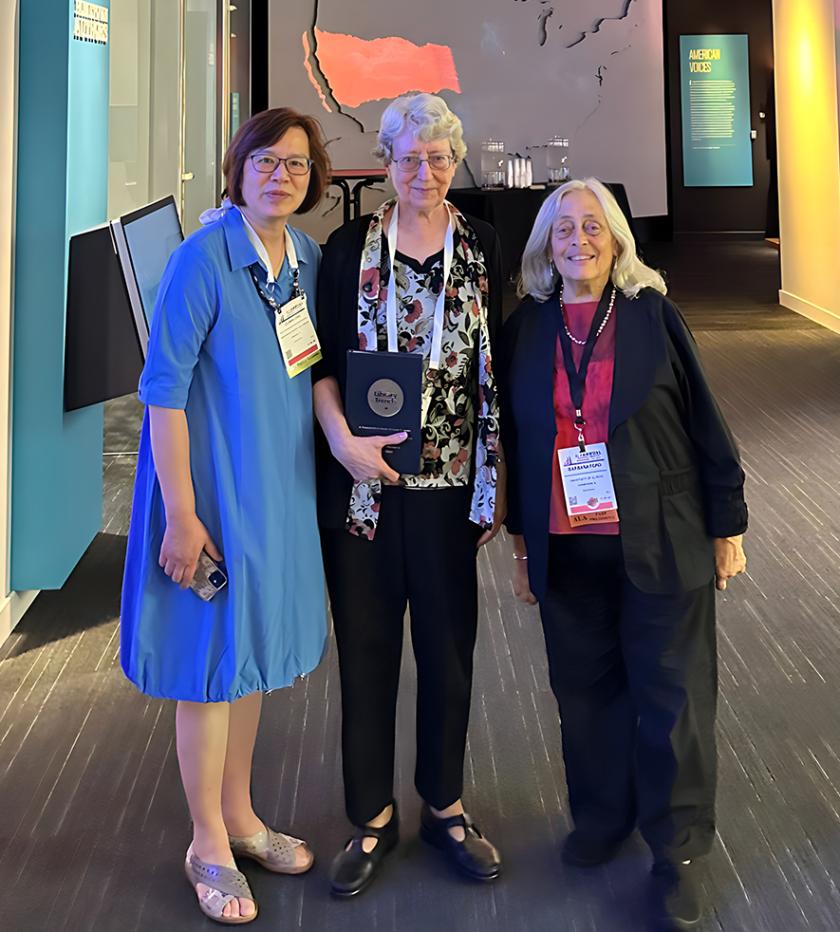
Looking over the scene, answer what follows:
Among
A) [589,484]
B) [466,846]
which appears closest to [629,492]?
[589,484]

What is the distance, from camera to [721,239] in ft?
54.7

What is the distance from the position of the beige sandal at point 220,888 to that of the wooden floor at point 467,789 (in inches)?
1.2

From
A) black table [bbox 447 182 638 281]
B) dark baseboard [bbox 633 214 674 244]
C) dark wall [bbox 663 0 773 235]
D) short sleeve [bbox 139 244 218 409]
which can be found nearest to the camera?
short sleeve [bbox 139 244 218 409]

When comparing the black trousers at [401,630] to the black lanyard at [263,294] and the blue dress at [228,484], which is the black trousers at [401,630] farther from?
the black lanyard at [263,294]

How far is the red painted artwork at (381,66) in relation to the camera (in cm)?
1266

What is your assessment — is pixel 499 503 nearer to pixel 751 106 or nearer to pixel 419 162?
pixel 419 162

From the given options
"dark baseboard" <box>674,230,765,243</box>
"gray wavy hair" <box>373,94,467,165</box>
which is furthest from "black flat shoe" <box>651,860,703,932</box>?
"dark baseboard" <box>674,230,765,243</box>

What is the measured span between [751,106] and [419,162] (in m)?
16.3

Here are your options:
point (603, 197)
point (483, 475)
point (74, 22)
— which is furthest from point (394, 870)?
point (74, 22)

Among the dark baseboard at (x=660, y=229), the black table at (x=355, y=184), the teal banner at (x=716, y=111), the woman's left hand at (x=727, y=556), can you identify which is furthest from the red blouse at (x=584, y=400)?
the teal banner at (x=716, y=111)

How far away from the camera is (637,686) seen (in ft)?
7.07

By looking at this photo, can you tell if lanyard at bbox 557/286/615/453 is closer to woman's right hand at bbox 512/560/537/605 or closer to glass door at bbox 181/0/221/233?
woman's right hand at bbox 512/560/537/605

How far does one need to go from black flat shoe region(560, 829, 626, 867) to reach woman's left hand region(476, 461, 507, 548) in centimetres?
66

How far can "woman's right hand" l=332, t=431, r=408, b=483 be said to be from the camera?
1998mm
